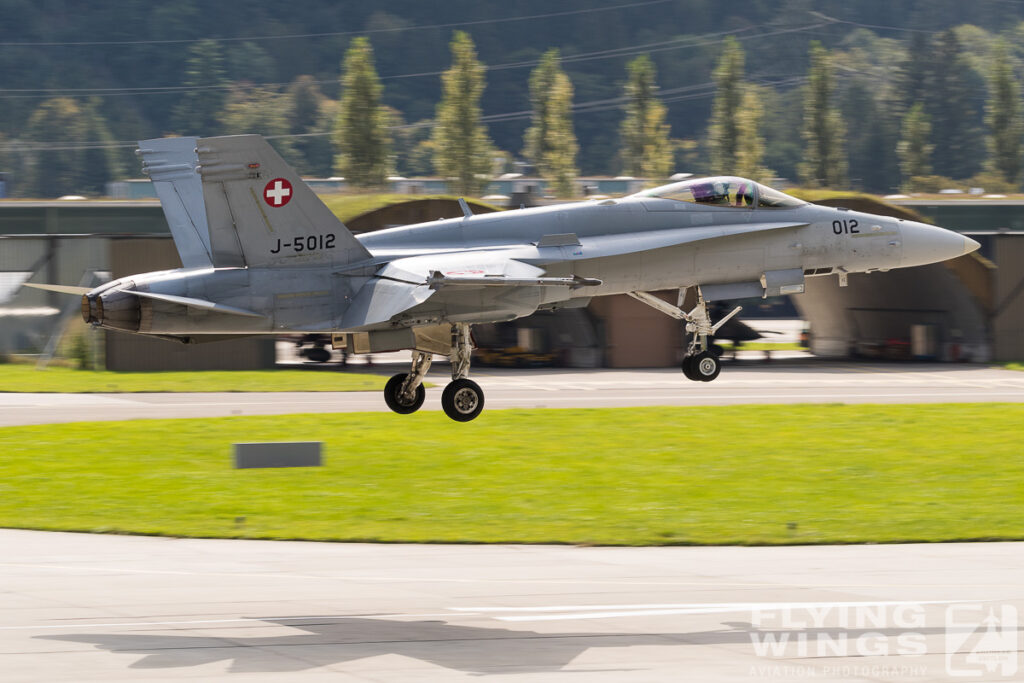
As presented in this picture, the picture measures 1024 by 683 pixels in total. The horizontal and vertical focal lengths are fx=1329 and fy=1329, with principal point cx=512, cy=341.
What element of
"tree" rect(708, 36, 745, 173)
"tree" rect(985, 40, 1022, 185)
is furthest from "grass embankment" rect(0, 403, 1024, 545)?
"tree" rect(985, 40, 1022, 185)

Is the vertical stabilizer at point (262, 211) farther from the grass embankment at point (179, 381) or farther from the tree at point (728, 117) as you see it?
the tree at point (728, 117)

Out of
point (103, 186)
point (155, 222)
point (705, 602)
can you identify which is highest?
point (103, 186)

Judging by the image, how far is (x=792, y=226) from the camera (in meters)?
26.0

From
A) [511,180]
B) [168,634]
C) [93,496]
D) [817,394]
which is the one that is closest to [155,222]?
[511,180]

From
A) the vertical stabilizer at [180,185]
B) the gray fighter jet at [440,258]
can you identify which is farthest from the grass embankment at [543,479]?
the vertical stabilizer at [180,185]

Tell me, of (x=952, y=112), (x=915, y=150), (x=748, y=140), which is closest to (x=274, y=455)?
(x=748, y=140)

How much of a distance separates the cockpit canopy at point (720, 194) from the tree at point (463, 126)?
247 ft

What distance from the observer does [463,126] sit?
102188 mm

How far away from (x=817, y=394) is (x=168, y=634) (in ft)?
128

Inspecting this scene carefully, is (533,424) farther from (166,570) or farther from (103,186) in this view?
(103,186)

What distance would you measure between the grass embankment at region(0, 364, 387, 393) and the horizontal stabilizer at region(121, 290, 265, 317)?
103 ft

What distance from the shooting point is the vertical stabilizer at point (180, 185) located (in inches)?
962

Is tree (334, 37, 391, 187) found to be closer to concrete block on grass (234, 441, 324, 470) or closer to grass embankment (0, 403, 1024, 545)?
grass embankment (0, 403, 1024, 545)

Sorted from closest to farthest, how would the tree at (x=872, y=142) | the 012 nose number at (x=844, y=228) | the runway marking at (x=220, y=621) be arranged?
the runway marking at (x=220, y=621)
the 012 nose number at (x=844, y=228)
the tree at (x=872, y=142)
